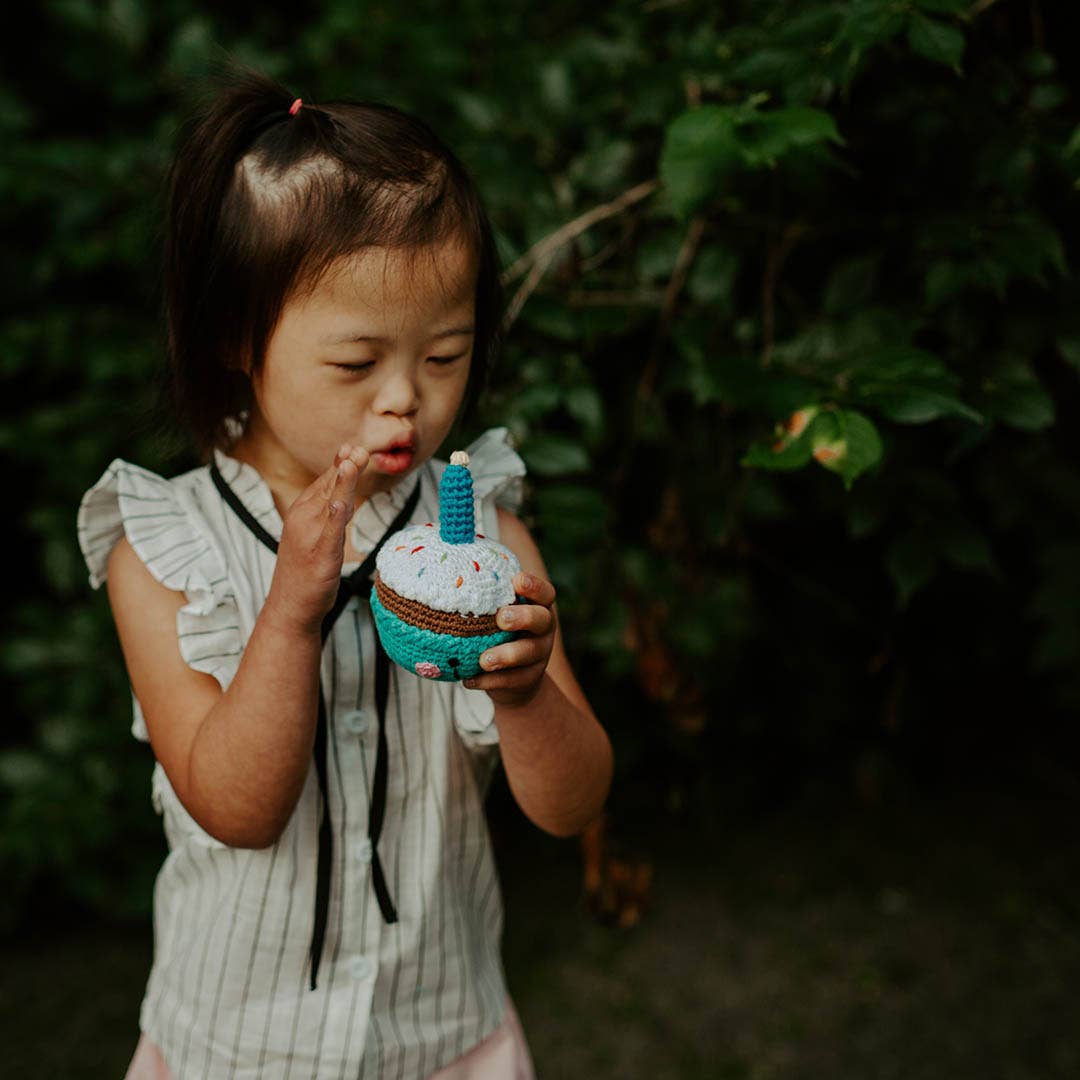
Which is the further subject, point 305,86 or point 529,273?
point 305,86

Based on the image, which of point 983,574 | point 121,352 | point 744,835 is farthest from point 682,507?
point 744,835

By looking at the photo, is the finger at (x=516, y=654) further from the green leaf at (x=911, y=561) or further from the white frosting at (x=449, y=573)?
the green leaf at (x=911, y=561)

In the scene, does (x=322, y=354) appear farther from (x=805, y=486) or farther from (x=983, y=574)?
(x=983, y=574)

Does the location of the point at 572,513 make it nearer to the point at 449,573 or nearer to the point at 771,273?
the point at 771,273

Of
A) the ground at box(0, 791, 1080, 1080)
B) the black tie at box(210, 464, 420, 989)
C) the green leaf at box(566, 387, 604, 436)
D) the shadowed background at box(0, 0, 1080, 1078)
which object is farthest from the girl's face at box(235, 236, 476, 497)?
the ground at box(0, 791, 1080, 1080)

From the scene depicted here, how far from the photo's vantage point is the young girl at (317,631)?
0.99m

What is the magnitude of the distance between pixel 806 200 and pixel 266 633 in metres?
1.04

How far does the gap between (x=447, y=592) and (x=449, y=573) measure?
0.02 metres

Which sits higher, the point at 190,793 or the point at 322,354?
the point at 322,354

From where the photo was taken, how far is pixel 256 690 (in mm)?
974

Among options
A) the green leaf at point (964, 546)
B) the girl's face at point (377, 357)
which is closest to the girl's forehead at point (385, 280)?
the girl's face at point (377, 357)

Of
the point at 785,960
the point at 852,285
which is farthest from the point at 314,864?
the point at 785,960

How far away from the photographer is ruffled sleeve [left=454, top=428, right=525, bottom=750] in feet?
3.84

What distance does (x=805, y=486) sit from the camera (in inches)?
87.0
